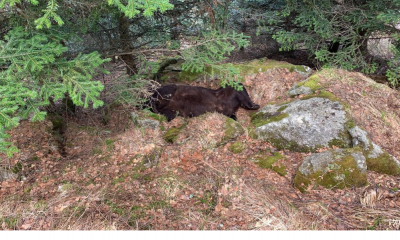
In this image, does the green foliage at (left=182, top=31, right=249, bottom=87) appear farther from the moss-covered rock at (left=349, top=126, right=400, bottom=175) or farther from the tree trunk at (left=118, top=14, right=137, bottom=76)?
the moss-covered rock at (left=349, top=126, right=400, bottom=175)

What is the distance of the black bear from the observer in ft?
18.7

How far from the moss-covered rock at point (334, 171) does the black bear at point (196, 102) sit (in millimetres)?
2288

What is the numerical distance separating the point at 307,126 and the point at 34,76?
4836 mm

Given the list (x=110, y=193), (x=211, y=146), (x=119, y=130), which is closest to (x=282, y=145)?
(x=211, y=146)

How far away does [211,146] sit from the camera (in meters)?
4.75

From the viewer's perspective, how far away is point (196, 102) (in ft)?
18.8

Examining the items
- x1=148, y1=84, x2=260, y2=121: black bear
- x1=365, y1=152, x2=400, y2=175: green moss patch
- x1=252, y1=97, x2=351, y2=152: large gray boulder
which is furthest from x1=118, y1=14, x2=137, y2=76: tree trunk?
x1=365, y1=152, x2=400, y2=175: green moss patch

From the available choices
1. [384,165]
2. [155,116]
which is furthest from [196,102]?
[384,165]

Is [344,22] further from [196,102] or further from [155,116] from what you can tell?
[155,116]

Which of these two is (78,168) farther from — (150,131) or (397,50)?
(397,50)

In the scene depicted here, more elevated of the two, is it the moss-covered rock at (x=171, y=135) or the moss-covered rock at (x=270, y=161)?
the moss-covered rock at (x=171, y=135)

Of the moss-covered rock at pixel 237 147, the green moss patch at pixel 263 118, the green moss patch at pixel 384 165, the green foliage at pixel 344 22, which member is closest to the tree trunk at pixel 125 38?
the moss-covered rock at pixel 237 147

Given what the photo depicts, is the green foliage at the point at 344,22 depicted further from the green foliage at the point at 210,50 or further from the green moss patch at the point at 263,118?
the green moss patch at the point at 263,118

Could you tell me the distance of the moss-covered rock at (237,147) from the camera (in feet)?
15.3
